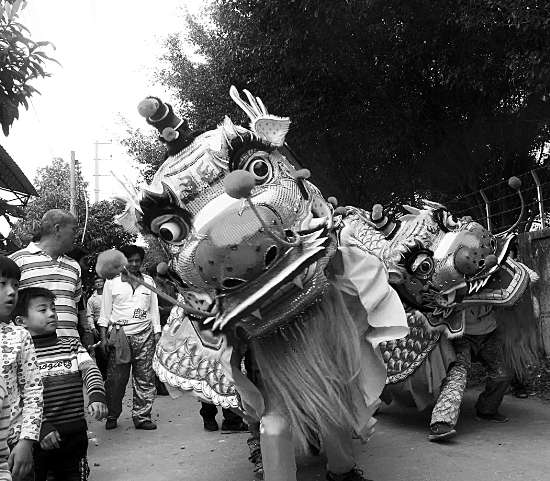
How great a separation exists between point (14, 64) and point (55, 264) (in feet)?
5.49

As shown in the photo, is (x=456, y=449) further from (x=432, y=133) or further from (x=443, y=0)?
(x=432, y=133)

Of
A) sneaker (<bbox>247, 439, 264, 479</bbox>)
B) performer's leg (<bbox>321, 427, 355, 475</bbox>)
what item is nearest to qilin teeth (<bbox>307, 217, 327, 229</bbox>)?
performer's leg (<bbox>321, 427, 355, 475</bbox>)

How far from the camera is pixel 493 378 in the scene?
4629 millimetres

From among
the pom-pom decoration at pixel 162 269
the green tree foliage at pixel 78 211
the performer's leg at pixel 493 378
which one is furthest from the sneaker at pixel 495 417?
the green tree foliage at pixel 78 211

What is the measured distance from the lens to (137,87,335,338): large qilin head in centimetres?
264

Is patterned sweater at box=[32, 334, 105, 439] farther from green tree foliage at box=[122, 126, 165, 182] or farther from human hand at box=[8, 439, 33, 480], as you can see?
green tree foliage at box=[122, 126, 165, 182]

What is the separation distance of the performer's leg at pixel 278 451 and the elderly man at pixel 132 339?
290 cm

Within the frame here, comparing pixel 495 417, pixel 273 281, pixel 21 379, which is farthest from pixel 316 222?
pixel 495 417

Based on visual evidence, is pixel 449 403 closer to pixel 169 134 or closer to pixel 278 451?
pixel 278 451

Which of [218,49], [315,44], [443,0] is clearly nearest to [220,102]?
[218,49]

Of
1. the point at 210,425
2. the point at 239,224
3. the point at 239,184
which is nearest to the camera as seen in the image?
the point at 239,184

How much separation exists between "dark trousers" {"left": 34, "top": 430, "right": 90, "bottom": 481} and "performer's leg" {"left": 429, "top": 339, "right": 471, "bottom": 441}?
2223 millimetres

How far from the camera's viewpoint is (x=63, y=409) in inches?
125

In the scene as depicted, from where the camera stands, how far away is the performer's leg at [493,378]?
15.1ft
